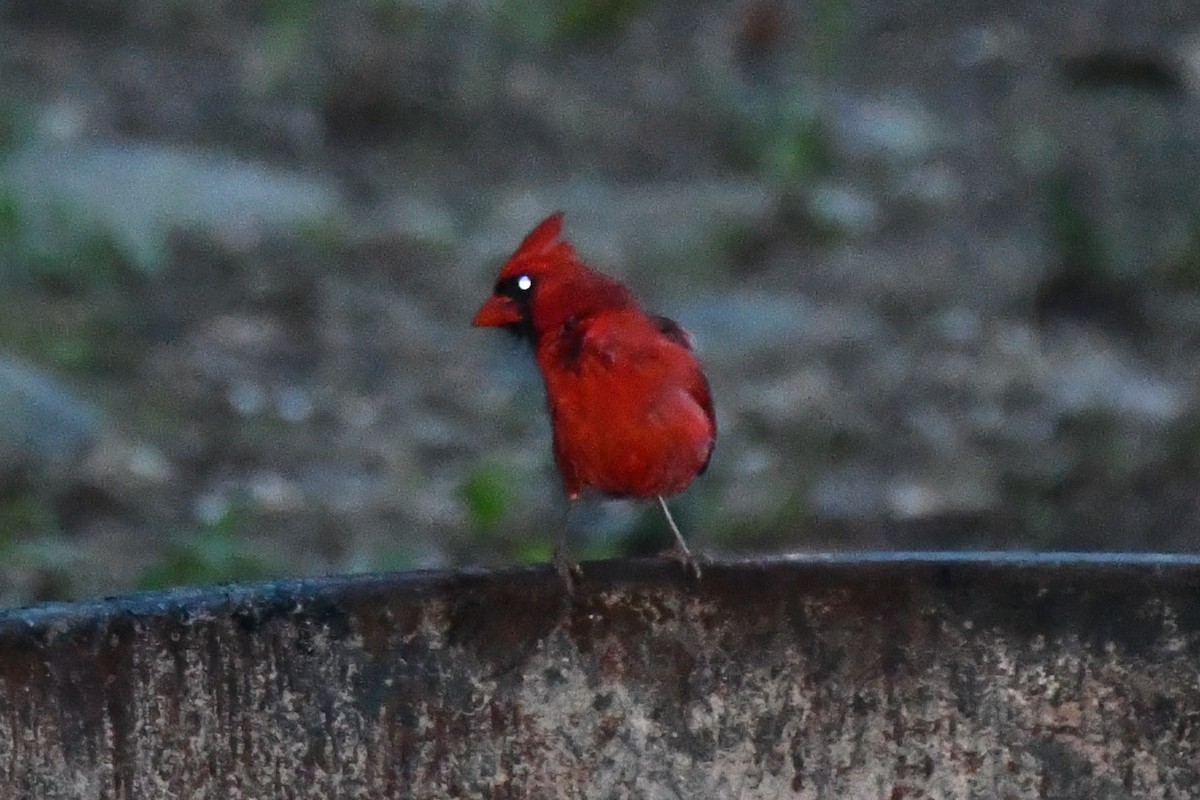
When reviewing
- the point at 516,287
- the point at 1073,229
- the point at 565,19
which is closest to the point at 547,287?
the point at 516,287

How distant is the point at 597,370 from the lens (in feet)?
8.51

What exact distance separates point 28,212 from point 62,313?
1.28 ft

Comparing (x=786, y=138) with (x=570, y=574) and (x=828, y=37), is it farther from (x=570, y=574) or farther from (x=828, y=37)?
(x=570, y=574)

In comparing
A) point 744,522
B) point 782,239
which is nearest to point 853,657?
point 744,522

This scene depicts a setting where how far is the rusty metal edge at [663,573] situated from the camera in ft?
6.99

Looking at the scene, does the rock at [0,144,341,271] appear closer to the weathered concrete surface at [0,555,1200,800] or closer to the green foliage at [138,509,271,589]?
the green foliage at [138,509,271,589]

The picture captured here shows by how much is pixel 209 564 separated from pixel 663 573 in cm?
168

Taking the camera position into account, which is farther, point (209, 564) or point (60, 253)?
point (60, 253)

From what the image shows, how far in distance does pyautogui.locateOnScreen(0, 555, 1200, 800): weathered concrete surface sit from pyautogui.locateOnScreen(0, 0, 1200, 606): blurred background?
694 mm

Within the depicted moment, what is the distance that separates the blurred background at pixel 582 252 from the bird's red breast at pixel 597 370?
7.4 inches

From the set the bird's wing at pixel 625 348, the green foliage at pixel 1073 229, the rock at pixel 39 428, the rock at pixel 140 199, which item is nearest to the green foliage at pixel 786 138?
the green foliage at pixel 1073 229

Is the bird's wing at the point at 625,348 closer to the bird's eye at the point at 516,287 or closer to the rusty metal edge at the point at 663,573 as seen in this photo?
the bird's eye at the point at 516,287

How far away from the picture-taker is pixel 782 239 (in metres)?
6.65

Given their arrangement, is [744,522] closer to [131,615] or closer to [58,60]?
[131,615]
